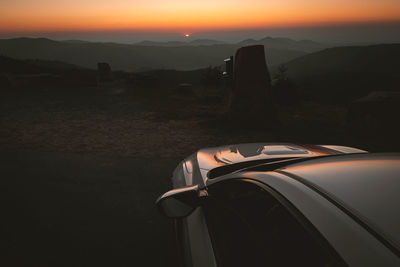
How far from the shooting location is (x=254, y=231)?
1.38 meters

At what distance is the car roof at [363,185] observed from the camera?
80cm

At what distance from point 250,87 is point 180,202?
A: 601 cm

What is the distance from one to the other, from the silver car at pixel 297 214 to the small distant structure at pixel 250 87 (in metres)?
5.48

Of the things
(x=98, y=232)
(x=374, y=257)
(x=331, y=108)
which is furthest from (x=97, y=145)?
(x=331, y=108)

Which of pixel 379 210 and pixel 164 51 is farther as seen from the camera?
pixel 164 51

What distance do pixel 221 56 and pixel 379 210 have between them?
150934mm

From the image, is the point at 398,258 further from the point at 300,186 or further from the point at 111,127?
the point at 111,127

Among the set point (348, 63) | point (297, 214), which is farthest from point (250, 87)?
point (348, 63)

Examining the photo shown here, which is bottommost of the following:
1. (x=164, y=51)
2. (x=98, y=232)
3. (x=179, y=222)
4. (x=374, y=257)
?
(x=98, y=232)

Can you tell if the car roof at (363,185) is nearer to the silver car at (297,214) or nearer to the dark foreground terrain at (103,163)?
the silver car at (297,214)

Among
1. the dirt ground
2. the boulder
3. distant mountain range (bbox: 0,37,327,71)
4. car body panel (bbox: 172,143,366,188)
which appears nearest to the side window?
car body panel (bbox: 172,143,366,188)

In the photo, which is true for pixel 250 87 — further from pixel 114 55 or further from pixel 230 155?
pixel 114 55

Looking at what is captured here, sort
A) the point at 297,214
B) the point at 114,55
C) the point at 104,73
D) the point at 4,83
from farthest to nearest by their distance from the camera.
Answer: the point at 114,55 < the point at 104,73 < the point at 4,83 < the point at 297,214

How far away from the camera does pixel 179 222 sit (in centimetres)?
183
